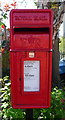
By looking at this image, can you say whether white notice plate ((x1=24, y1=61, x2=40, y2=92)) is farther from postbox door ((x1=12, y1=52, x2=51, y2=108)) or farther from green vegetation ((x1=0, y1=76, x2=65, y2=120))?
green vegetation ((x1=0, y1=76, x2=65, y2=120))

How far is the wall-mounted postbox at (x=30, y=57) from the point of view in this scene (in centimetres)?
287

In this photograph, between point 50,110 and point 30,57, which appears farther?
point 50,110

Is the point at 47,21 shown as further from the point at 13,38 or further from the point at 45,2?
the point at 45,2

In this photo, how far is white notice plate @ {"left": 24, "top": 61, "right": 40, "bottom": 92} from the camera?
2.97 meters

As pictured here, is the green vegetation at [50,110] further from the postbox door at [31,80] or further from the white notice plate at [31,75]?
the white notice plate at [31,75]

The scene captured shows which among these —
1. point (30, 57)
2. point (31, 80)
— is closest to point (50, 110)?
point (31, 80)

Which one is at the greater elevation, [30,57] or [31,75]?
[30,57]

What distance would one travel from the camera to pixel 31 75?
3.02 metres

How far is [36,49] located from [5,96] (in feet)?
3.45

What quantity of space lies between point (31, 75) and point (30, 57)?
0.24 m

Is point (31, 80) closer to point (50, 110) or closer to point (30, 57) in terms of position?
point (30, 57)

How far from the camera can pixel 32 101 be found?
3.06 metres

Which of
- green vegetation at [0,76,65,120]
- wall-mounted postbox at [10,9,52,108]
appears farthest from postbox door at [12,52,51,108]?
green vegetation at [0,76,65,120]

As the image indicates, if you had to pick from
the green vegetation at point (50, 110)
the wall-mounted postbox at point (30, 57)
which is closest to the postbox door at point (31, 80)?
the wall-mounted postbox at point (30, 57)
